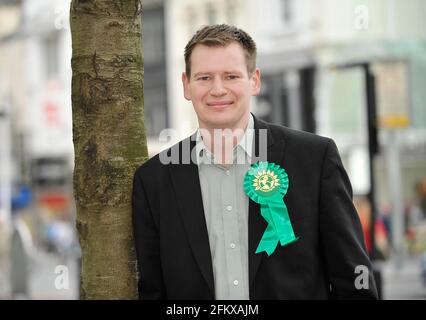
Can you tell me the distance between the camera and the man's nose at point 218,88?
3002 mm

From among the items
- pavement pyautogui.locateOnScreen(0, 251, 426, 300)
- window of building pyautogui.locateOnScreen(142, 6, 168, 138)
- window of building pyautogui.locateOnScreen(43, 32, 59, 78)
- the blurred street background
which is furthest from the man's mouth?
window of building pyautogui.locateOnScreen(43, 32, 59, 78)

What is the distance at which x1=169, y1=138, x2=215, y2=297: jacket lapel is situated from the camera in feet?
9.70

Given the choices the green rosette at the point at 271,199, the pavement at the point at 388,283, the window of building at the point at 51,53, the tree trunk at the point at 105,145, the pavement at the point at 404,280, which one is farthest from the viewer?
the window of building at the point at 51,53

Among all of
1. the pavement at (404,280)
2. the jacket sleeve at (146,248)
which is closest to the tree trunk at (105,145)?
the jacket sleeve at (146,248)

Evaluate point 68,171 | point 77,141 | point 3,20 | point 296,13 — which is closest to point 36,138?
point 68,171

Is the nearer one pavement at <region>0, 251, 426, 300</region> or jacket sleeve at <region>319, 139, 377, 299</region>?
jacket sleeve at <region>319, 139, 377, 299</region>

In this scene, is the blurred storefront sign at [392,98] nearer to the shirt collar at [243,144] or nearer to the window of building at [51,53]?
the shirt collar at [243,144]

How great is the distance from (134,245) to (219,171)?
0.49m

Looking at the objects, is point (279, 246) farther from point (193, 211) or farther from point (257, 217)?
point (193, 211)

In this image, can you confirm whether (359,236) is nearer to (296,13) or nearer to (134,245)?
(134,245)

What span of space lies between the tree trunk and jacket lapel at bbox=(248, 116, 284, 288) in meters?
0.51

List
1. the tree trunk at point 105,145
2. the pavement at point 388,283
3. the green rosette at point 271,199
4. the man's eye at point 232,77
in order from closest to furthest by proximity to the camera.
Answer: the green rosette at point 271,199 < the man's eye at point 232,77 < the tree trunk at point 105,145 < the pavement at point 388,283

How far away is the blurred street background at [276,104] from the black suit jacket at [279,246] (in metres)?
6.27

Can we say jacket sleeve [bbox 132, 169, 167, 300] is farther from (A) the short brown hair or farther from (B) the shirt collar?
(A) the short brown hair
